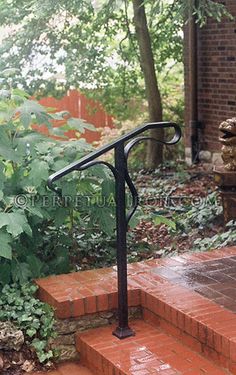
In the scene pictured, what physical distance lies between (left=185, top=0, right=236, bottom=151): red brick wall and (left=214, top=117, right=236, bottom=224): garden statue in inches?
93.9

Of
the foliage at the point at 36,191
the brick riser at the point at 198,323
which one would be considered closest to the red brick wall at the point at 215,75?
the foliage at the point at 36,191

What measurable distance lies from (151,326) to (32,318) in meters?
0.65

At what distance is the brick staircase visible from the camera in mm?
3133

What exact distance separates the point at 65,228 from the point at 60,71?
6035mm

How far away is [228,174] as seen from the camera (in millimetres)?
5871

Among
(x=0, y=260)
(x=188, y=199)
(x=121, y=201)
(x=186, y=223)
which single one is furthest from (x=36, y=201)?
(x=188, y=199)

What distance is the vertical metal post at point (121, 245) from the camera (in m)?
3.41

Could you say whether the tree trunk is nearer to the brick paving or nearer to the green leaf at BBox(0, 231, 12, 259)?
the brick paving

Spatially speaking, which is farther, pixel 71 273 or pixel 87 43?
pixel 87 43

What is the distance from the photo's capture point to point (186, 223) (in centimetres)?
591

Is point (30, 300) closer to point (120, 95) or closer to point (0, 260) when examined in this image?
point (0, 260)

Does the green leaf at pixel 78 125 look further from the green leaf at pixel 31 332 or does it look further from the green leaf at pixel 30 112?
the green leaf at pixel 31 332

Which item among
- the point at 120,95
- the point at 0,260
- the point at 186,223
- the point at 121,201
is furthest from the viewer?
the point at 120,95

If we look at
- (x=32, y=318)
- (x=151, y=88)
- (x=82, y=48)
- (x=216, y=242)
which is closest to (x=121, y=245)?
(x=32, y=318)
